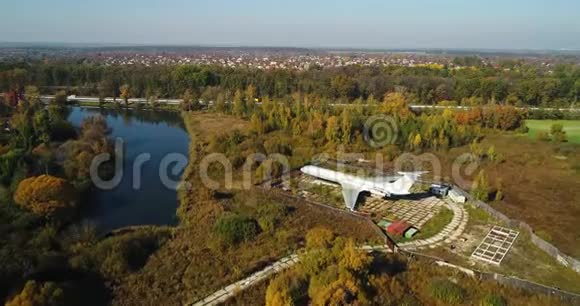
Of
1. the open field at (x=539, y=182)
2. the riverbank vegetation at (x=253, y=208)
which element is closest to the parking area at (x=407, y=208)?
the riverbank vegetation at (x=253, y=208)

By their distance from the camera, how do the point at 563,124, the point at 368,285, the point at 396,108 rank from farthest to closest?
the point at 563,124 < the point at 396,108 < the point at 368,285

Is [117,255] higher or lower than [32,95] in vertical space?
lower

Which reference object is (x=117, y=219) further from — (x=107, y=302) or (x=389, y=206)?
(x=389, y=206)

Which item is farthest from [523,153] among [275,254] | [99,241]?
[99,241]

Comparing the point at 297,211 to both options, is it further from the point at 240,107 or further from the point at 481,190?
the point at 240,107

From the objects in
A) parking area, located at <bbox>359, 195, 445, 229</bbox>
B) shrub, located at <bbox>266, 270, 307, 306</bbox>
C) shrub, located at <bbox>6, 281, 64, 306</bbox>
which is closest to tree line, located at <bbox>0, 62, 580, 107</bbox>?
parking area, located at <bbox>359, 195, 445, 229</bbox>

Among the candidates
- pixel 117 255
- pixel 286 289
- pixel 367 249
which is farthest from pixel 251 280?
pixel 367 249
